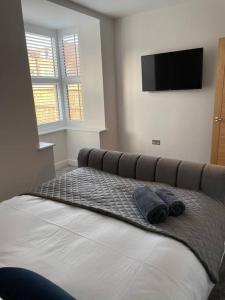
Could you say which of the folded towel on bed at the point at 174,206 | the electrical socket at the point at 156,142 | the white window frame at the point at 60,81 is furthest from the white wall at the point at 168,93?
the folded towel on bed at the point at 174,206

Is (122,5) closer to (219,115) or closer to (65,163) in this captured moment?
(219,115)

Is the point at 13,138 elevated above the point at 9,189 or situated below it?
above

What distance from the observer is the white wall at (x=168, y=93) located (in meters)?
Answer: 3.33

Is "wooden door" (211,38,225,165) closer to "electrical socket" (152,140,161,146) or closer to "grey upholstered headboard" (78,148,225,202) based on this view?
"electrical socket" (152,140,161,146)

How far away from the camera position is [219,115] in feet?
10.4

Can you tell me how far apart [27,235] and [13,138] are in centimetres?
161

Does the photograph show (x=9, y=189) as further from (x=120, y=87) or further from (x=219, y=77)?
(x=219, y=77)

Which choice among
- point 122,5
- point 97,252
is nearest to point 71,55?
point 122,5

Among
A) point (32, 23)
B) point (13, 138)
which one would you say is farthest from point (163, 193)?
point (32, 23)

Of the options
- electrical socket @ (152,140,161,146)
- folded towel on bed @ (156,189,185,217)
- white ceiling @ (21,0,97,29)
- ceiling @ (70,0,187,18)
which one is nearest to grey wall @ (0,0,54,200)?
white ceiling @ (21,0,97,29)

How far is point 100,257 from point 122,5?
136 inches

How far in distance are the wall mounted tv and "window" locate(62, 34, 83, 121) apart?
1259 millimetres

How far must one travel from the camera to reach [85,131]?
4.24 m

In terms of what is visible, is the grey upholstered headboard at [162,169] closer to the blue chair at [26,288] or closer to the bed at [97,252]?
the bed at [97,252]
